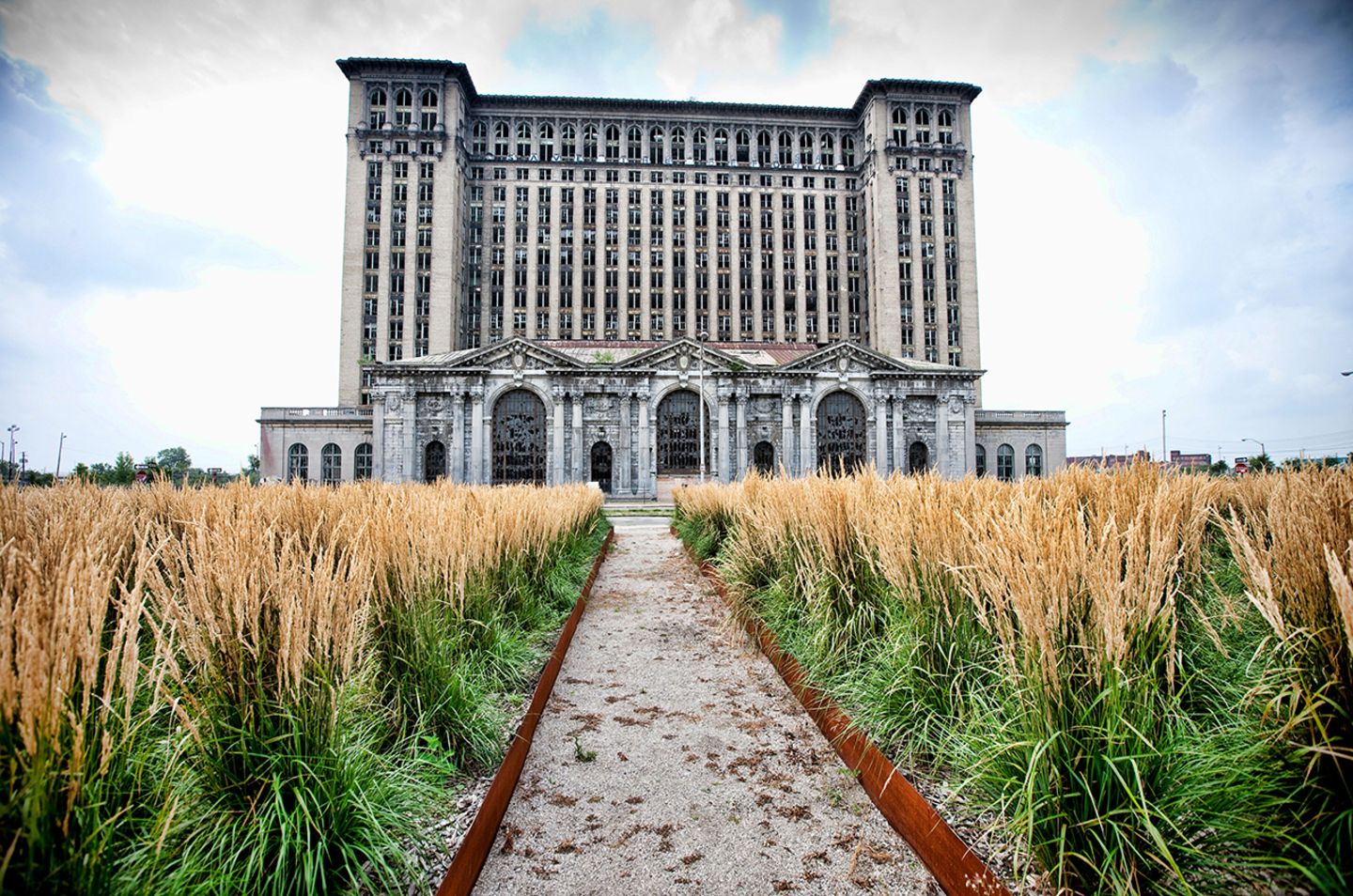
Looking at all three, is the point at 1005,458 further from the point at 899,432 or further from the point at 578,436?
the point at 578,436

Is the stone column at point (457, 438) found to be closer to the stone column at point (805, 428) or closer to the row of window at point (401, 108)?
the stone column at point (805, 428)

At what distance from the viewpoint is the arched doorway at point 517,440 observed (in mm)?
39438

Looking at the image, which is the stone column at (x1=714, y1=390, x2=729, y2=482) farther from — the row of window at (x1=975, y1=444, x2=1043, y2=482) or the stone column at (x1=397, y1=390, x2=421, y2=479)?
the row of window at (x1=975, y1=444, x2=1043, y2=482)

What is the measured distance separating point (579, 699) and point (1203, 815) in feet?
12.4

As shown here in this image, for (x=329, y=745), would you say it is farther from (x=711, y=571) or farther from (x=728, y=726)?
(x=711, y=571)

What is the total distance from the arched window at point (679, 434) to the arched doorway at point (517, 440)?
25.5 ft

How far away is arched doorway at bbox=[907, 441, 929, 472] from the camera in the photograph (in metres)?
41.9

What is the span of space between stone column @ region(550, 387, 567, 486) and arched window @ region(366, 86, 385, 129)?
39.3 metres

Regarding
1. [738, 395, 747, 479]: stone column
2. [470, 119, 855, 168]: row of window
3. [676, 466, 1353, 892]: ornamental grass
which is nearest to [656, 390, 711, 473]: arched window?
[738, 395, 747, 479]: stone column

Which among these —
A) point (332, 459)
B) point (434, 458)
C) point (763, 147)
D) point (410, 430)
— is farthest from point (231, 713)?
point (763, 147)

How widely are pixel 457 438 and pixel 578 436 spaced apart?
7575 mm

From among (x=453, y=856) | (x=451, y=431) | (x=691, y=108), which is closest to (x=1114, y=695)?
(x=453, y=856)

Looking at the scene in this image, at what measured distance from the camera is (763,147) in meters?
68.5

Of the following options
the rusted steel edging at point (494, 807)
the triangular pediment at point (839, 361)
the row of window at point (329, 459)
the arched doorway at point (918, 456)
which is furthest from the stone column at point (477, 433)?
the rusted steel edging at point (494, 807)
